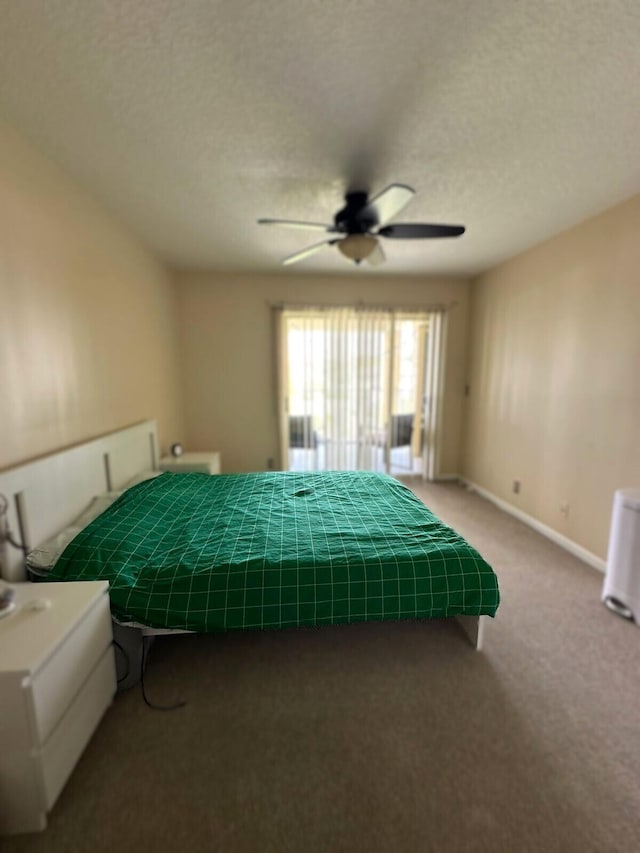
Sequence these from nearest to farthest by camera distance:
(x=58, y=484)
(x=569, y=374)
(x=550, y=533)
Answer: (x=58, y=484) < (x=569, y=374) < (x=550, y=533)

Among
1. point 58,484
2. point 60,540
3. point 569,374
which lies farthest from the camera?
point 569,374

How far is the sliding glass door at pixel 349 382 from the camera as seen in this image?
13.5ft

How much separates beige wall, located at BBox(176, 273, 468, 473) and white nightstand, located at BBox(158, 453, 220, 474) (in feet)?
2.36

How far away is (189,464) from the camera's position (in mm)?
3283

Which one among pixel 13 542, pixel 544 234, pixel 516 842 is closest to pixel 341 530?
pixel 516 842

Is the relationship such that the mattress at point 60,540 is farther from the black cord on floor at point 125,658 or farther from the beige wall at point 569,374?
Result: the beige wall at point 569,374

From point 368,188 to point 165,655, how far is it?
2779mm

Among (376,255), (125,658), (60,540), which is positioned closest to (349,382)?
(376,255)

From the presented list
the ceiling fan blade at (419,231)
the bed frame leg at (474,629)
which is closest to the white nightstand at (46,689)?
the bed frame leg at (474,629)

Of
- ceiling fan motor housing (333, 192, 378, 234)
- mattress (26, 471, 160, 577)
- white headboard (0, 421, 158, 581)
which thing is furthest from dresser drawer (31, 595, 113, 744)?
ceiling fan motor housing (333, 192, 378, 234)

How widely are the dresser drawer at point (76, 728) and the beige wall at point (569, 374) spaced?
9.98ft

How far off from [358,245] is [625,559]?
7.80 feet

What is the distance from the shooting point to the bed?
147 centimetres

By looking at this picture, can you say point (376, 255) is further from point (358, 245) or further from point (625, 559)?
point (625, 559)
